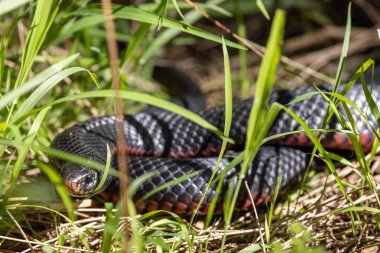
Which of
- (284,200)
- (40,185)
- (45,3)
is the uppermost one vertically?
(45,3)

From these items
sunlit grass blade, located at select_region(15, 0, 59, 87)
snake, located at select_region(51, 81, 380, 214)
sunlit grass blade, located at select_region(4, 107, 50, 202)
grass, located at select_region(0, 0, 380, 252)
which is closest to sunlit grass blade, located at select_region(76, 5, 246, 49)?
grass, located at select_region(0, 0, 380, 252)

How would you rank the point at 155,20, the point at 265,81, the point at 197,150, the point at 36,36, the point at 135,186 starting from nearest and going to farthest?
the point at 265,81, the point at 135,186, the point at 36,36, the point at 155,20, the point at 197,150

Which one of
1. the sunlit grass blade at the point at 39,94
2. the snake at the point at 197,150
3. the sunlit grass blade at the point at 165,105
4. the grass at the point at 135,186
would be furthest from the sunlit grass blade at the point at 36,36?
the snake at the point at 197,150

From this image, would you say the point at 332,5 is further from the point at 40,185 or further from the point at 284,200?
the point at 40,185

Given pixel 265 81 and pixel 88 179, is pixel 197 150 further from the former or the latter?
pixel 265 81

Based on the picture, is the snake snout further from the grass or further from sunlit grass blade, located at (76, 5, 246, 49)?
sunlit grass blade, located at (76, 5, 246, 49)

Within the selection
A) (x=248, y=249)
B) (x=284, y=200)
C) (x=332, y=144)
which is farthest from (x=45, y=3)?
(x=332, y=144)

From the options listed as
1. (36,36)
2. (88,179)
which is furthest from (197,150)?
(36,36)
